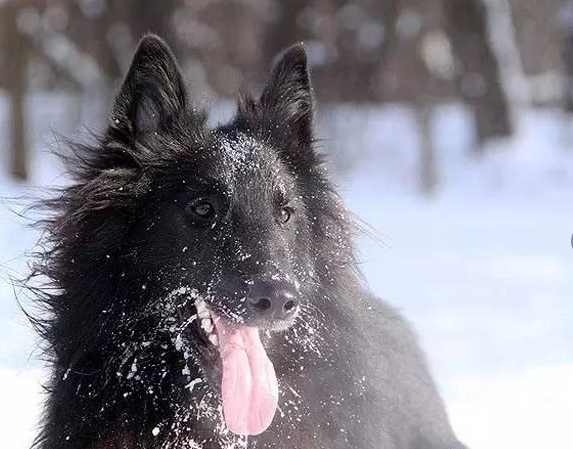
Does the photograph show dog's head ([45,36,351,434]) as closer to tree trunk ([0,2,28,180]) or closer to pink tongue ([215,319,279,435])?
pink tongue ([215,319,279,435])

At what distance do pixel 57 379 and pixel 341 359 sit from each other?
4.27 feet

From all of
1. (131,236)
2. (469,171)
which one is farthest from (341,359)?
(469,171)

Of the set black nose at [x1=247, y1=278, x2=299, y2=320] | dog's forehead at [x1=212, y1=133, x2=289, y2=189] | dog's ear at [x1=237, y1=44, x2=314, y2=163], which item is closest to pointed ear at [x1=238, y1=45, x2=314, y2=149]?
dog's ear at [x1=237, y1=44, x2=314, y2=163]

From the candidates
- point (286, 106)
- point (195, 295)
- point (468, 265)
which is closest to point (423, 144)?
point (468, 265)

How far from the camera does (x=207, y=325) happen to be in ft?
13.8

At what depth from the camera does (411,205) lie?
19.6 meters

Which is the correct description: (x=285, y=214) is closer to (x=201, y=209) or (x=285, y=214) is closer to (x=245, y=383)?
(x=201, y=209)

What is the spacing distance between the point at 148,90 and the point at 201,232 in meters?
0.71

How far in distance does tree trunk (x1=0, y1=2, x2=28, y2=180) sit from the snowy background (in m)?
0.04

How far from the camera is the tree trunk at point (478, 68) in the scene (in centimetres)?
2189

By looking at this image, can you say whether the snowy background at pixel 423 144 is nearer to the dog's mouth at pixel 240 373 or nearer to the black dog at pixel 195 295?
the black dog at pixel 195 295

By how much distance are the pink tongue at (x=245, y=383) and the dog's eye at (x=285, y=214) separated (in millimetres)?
558

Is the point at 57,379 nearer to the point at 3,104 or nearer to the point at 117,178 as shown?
the point at 117,178

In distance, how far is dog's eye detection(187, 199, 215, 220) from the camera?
4348mm
